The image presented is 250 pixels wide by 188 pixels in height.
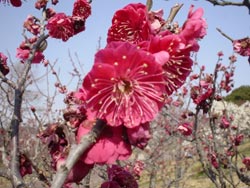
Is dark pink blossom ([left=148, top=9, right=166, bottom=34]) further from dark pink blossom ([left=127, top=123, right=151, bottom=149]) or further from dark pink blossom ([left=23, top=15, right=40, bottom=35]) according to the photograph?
dark pink blossom ([left=23, top=15, right=40, bottom=35])

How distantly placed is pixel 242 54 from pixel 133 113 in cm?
208

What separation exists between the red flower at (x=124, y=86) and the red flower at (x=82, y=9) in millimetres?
1231

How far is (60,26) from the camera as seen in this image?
1.98 metres

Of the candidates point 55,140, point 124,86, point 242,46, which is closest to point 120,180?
point 55,140

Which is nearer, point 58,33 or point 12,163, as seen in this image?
point 12,163

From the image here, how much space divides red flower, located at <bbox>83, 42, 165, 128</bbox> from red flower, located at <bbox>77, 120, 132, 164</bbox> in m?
0.04

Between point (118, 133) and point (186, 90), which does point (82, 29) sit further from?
point (186, 90)

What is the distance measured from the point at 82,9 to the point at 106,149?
1423 millimetres

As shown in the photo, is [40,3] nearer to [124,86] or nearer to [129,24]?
[129,24]

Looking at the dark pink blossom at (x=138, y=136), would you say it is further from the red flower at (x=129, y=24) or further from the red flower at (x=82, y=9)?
the red flower at (x=82, y=9)

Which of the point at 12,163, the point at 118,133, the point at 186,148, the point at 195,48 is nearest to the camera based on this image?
the point at 118,133

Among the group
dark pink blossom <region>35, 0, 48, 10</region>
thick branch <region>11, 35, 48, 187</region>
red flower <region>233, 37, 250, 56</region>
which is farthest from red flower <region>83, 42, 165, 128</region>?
red flower <region>233, 37, 250, 56</region>

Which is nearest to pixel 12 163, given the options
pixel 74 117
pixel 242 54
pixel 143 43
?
pixel 74 117

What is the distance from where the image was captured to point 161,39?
0.76 m
